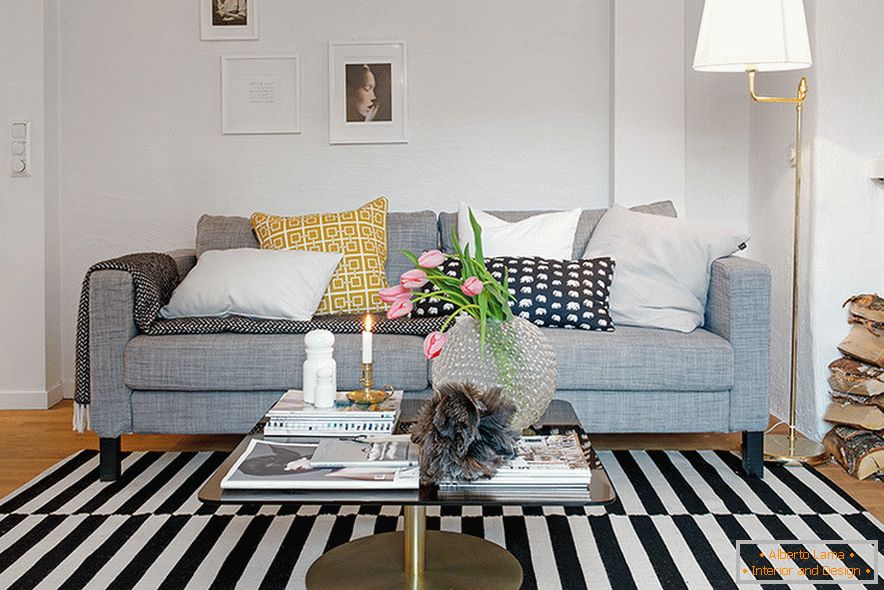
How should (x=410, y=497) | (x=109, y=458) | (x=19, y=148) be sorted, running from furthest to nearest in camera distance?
(x=19, y=148) → (x=109, y=458) → (x=410, y=497)

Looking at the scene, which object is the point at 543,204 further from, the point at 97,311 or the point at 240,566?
the point at 240,566

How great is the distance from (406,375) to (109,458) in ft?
3.17

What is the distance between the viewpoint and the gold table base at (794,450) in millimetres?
3340

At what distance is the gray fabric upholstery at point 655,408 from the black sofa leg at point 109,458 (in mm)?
1404

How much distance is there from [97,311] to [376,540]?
130 cm

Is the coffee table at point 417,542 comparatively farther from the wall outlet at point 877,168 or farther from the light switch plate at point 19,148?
the light switch plate at point 19,148

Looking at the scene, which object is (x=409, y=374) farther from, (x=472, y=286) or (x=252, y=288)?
(x=472, y=286)

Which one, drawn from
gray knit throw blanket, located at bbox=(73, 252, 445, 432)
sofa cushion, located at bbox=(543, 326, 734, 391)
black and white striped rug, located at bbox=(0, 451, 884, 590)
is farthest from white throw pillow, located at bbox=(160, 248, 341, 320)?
sofa cushion, located at bbox=(543, 326, 734, 391)

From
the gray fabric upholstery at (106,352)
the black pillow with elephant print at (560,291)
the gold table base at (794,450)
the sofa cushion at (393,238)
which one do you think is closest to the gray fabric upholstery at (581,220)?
the sofa cushion at (393,238)

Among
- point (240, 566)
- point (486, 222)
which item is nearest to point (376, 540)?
point (240, 566)

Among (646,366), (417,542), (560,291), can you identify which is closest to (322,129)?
(560,291)

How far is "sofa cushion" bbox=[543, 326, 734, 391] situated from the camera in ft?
10.3

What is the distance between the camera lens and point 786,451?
3.43 metres

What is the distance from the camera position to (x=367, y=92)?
4445 mm
